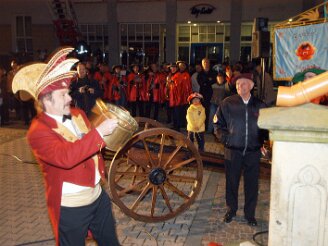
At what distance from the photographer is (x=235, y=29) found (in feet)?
66.4

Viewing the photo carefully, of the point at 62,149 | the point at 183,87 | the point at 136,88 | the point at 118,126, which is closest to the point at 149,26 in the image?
the point at 136,88

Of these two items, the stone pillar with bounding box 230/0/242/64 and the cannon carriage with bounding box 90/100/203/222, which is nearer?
the cannon carriage with bounding box 90/100/203/222

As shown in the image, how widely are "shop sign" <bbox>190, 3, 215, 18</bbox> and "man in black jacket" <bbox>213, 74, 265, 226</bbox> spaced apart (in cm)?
1682

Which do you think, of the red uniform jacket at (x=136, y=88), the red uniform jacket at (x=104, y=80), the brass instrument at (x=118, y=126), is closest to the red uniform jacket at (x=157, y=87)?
the red uniform jacket at (x=136, y=88)

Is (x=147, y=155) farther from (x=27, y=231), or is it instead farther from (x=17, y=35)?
(x=17, y=35)

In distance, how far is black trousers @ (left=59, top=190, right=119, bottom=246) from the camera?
9.10 ft

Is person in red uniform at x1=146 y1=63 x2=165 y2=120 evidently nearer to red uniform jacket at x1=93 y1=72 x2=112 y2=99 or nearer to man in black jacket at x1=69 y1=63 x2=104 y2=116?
red uniform jacket at x1=93 y1=72 x2=112 y2=99

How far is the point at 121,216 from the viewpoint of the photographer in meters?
5.12

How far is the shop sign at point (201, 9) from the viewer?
67.1 feet

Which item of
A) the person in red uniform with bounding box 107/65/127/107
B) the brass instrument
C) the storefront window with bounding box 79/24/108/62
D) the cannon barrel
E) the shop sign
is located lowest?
the person in red uniform with bounding box 107/65/127/107

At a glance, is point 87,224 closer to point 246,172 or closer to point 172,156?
point 172,156

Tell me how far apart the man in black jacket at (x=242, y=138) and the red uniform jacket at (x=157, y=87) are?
7.31 m

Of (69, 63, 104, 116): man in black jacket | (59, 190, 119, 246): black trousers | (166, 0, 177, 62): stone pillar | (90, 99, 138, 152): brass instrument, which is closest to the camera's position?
(59, 190, 119, 246): black trousers

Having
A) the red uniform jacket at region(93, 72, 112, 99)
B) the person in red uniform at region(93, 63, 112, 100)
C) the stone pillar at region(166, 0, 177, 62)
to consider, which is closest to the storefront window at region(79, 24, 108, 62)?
the stone pillar at region(166, 0, 177, 62)
